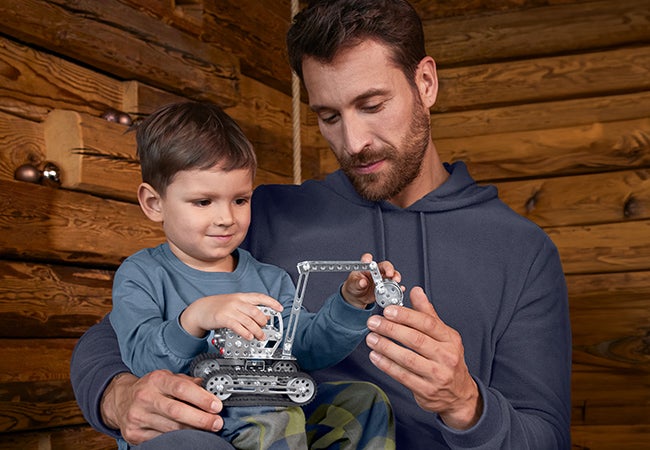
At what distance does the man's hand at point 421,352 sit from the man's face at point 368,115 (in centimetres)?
62

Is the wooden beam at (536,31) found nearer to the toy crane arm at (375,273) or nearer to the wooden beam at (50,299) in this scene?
the wooden beam at (50,299)

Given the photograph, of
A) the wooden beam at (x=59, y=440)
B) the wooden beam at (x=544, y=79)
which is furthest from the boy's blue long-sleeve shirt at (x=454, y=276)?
the wooden beam at (x=544, y=79)

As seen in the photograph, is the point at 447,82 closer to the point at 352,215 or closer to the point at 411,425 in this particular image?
the point at 352,215

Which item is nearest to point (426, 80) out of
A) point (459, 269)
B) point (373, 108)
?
point (373, 108)

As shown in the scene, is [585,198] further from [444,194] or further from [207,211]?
[207,211]

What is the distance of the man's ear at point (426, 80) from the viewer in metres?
2.23

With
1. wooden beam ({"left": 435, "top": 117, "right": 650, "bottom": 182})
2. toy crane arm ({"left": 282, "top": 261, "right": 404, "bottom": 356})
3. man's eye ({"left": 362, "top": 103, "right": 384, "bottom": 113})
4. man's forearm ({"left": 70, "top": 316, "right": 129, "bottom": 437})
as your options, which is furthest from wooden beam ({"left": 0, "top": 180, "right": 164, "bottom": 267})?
wooden beam ({"left": 435, "top": 117, "right": 650, "bottom": 182})

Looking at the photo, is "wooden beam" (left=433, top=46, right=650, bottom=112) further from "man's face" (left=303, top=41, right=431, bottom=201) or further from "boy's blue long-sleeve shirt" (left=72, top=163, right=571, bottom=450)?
"man's face" (left=303, top=41, right=431, bottom=201)

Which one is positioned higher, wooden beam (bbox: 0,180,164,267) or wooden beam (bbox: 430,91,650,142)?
wooden beam (bbox: 430,91,650,142)

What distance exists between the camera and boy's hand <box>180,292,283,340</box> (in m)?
1.41

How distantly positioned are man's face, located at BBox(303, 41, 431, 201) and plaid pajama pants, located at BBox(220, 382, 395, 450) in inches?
22.4

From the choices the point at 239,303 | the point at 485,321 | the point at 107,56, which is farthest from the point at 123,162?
the point at 239,303

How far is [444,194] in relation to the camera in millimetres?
2242

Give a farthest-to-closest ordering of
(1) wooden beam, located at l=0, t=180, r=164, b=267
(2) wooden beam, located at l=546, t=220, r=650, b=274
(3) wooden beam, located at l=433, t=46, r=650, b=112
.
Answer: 1. (3) wooden beam, located at l=433, t=46, r=650, b=112
2. (2) wooden beam, located at l=546, t=220, r=650, b=274
3. (1) wooden beam, located at l=0, t=180, r=164, b=267
